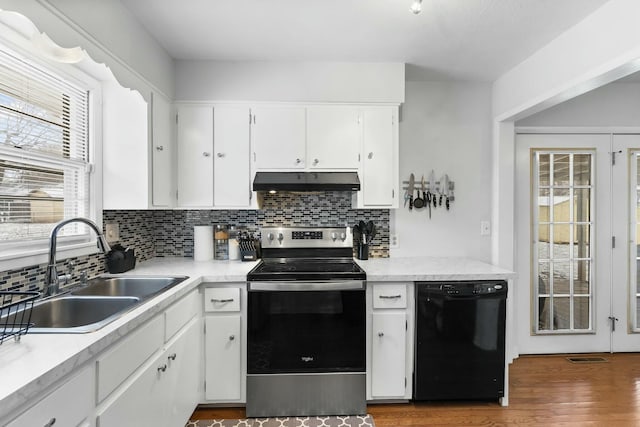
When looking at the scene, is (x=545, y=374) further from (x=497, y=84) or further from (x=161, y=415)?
(x=161, y=415)

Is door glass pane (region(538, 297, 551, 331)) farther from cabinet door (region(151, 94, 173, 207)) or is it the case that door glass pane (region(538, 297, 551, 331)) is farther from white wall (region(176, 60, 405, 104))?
cabinet door (region(151, 94, 173, 207))

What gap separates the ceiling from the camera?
1.77 m

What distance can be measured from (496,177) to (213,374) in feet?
8.85

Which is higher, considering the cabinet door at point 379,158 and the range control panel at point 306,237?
the cabinet door at point 379,158

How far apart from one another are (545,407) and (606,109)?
2.59m

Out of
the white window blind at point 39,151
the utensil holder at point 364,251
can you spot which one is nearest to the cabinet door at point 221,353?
the white window blind at point 39,151

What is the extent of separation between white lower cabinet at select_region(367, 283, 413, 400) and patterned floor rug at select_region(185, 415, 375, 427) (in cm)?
19

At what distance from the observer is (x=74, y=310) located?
1.54m

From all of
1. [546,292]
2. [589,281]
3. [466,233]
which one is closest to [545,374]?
[546,292]

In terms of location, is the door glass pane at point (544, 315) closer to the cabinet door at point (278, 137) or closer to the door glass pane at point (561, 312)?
the door glass pane at point (561, 312)

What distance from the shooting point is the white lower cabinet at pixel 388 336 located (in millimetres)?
2113

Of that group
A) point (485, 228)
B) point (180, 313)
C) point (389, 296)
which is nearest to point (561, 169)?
point (485, 228)

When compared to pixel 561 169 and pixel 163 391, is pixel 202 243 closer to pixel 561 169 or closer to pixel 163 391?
pixel 163 391

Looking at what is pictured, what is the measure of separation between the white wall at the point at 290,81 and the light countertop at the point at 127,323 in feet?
4.18
